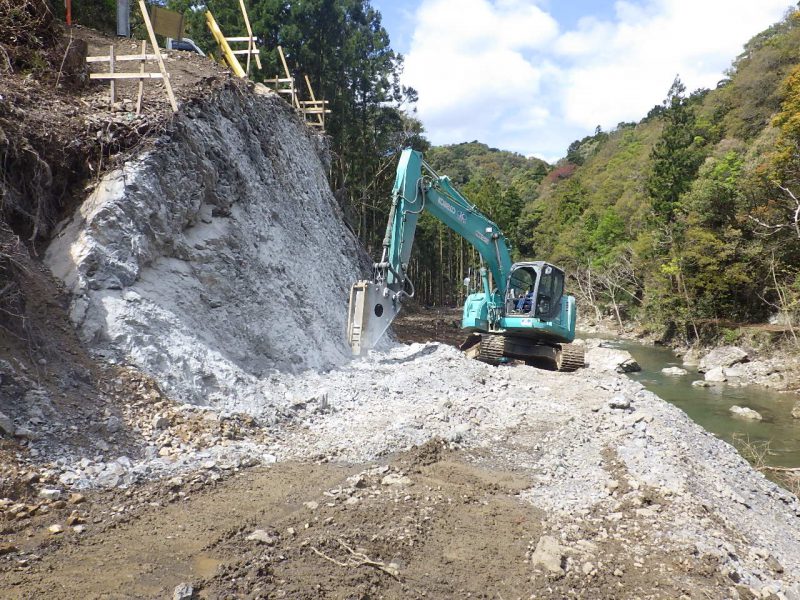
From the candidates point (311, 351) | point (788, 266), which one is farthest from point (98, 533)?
point (788, 266)

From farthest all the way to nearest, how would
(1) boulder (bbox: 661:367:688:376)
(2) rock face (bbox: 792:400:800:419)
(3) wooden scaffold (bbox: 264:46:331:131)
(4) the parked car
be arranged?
(1) boulder (bbox: 661:367:688:376) → (3) wooden scaffold (bbox: 264:46:331:131) → (4) the parked car → (2) rock face (bbox: 792:400:800:419)

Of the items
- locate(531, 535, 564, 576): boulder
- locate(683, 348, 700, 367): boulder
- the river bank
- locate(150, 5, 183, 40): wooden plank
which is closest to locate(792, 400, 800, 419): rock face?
the river bank

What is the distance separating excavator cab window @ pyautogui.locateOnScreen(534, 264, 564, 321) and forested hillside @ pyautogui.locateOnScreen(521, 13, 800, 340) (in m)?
12.1

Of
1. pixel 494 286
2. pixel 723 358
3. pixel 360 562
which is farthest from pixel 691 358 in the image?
pixel 360 562

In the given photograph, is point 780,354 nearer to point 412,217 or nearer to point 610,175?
point 412,217

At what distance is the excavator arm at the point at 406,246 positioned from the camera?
31.3ft

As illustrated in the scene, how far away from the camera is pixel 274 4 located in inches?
891

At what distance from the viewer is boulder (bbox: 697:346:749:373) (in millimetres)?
21578

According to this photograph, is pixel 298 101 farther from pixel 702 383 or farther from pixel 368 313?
pixel 702 383

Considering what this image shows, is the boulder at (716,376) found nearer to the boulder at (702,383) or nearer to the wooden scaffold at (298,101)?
the boulder at (702,383)

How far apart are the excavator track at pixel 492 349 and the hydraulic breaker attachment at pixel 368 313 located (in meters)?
3.73

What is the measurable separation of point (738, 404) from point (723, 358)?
707 centimetres

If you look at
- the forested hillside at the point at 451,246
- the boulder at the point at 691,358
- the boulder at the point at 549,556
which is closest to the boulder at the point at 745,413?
the boulder at the point at 691,358

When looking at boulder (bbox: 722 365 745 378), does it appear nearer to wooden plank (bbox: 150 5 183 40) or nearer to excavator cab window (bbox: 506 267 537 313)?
excavator cab window (bbox: 506 267 537 313)
